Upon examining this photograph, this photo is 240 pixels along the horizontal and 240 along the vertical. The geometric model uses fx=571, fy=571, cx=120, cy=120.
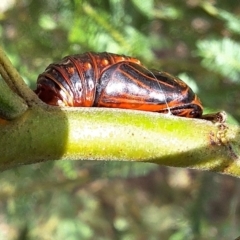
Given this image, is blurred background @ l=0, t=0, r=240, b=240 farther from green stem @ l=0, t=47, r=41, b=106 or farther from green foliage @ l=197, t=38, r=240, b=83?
green stem @ l=0, t=47, r=41, b=106

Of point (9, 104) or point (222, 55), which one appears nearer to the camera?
point (9, 104)

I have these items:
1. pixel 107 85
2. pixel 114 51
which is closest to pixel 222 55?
pixel 114 51

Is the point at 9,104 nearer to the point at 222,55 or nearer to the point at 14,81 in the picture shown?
the point at 14,81

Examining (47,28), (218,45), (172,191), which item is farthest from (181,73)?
(172,191)

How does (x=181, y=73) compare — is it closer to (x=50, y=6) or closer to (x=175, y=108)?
(x=50, y=6)

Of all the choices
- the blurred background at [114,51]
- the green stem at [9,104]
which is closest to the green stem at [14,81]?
the green stem at [9,104]
